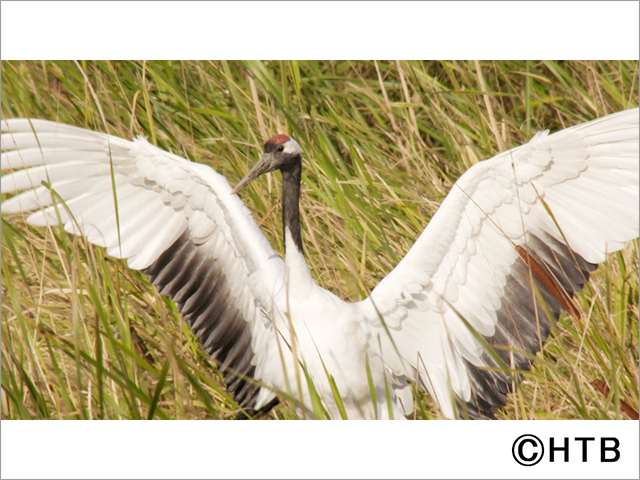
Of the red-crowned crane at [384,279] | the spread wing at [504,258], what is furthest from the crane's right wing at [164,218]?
the spread wing at [504,258]

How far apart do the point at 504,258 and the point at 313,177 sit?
2.02 ft

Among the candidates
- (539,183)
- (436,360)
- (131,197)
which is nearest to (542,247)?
(539,183)

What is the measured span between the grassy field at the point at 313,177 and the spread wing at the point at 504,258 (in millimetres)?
101

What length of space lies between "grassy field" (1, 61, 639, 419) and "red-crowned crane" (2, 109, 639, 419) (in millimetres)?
94

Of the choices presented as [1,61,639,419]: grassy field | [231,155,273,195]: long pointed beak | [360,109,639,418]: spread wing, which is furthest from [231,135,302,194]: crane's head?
[360,109,639,418]: spread wing

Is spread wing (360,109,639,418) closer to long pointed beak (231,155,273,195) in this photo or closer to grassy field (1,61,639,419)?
grassy field (1,61,639,419)

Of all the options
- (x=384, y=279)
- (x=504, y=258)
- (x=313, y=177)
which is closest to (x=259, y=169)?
(x=313, y=177)

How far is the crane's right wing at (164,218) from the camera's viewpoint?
1887mm

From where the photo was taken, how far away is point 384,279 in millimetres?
1873

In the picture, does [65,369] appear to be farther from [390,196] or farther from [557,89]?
[557,89]

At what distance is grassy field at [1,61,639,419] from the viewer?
6.22 ft

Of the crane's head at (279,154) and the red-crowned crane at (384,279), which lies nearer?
the red-crowned crane at (384,279)

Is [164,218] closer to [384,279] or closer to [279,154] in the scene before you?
[279,154]

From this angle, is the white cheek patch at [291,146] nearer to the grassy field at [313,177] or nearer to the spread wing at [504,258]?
the grassy field at [313,177]
